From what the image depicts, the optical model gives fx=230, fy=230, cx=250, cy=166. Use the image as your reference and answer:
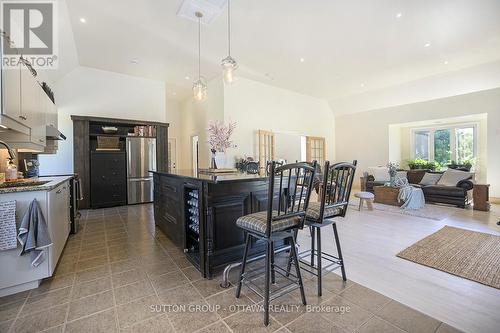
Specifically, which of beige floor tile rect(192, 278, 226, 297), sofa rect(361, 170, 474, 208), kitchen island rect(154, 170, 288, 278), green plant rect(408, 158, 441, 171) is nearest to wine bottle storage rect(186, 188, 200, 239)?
kitchen island rect(154, 170, 288, 278)

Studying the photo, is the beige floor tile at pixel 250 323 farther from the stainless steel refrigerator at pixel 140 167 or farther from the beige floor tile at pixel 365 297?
the stainless steel refrigerator at pixel 140 167

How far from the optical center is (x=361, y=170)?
8.66m

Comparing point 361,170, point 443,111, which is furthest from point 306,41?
point 361,170

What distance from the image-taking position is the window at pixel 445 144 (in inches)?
269

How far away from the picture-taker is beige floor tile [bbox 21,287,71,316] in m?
1.69

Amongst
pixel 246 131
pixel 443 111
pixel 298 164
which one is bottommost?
pixel 298 164

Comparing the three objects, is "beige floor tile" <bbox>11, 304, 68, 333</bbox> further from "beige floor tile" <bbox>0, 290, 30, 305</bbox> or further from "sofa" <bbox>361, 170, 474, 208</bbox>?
"sofa" <bbox>361, 170, 474, 208</bbox>

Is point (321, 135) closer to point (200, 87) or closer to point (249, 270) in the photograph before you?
point (200, 87)

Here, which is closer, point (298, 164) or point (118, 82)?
point (298, 164)

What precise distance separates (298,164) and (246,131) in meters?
5.08

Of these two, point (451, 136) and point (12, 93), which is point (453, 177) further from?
point (12, 93)

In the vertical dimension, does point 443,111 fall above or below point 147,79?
below

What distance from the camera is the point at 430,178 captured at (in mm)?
6152

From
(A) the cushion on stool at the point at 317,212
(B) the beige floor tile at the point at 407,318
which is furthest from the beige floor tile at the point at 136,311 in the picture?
(B) the beige floor tile at the point at 407,318
